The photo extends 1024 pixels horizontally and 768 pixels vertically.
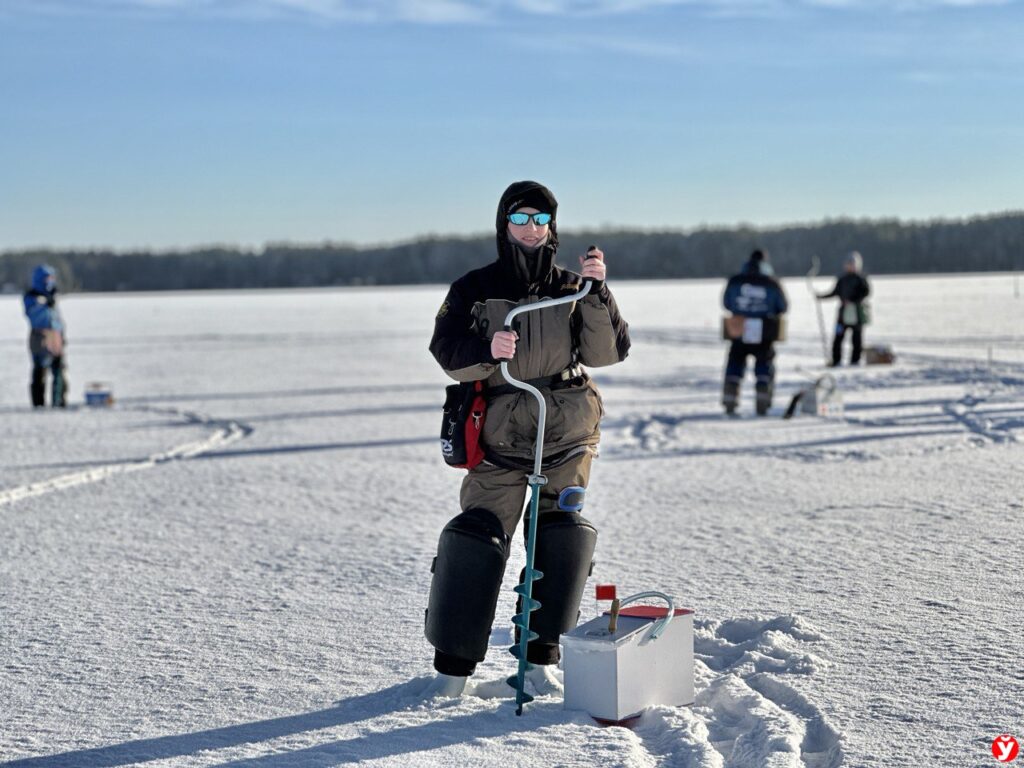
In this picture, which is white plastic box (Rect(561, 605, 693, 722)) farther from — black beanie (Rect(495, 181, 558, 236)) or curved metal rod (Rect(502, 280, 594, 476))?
black beanie (Rect(495, 181, 558, 236))

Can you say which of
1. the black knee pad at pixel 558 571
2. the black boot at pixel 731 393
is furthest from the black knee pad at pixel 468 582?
the black boot at pixel 731 393

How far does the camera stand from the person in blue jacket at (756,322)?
10.8m

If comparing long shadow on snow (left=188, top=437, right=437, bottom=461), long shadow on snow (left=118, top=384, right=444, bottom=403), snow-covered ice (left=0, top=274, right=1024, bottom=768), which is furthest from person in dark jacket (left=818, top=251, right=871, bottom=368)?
long shadow on snow (left=188, top=437, right=437, bottom=461)

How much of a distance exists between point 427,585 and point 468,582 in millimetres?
1590

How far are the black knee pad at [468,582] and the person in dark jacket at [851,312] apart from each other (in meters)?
14.1

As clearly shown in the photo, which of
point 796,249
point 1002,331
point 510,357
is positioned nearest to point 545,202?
point 510,357

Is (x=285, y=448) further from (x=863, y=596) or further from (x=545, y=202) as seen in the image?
(x=545, y=202)

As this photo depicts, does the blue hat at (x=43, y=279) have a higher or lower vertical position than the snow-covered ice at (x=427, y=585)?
higher

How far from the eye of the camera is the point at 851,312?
680 inches

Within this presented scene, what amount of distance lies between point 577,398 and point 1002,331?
2173 cm

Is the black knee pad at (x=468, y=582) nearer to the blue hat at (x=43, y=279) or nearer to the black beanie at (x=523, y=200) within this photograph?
the black beanie at (x=523, y=200)

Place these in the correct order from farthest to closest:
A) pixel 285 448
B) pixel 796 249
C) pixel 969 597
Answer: pixel 796 249
pixel 285 448
pixel 969 597

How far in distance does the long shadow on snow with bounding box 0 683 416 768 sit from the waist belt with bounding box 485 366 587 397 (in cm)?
89

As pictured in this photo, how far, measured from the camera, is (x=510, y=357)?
10.8 feet
